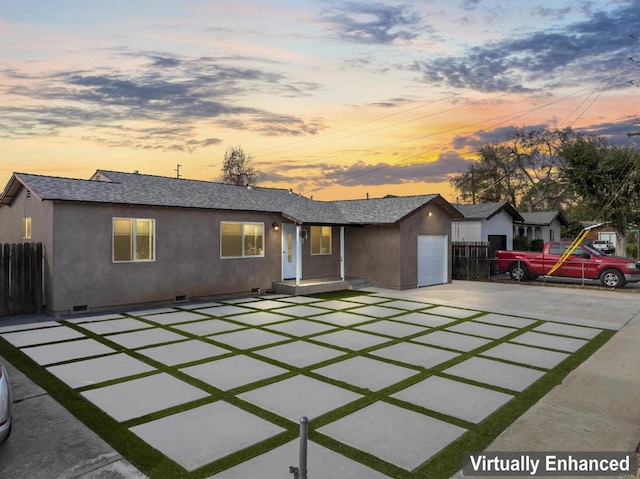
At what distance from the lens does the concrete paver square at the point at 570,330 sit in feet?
31.0

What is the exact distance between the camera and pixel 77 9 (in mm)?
11773

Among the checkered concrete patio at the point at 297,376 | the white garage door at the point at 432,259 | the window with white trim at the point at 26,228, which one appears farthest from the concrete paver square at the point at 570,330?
the window with white trim at the point at 26,228

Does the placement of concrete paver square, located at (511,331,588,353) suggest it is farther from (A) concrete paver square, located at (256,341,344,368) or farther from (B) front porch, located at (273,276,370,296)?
(B) front porch, located at (273,276,370,296)

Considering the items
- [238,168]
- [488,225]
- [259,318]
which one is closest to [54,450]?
[259,318]

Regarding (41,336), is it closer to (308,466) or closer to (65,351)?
(65,351)

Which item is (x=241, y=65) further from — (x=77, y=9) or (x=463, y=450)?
(x=463, y=450)

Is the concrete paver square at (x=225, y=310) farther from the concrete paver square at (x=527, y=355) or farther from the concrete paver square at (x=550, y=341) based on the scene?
the concrete paver square at (x=550, y=341)

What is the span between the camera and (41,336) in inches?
353

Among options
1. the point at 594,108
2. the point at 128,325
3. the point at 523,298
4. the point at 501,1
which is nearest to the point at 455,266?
the point at 523,298

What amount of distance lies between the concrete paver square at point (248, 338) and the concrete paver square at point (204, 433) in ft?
10.0

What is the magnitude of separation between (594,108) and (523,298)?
453 inches

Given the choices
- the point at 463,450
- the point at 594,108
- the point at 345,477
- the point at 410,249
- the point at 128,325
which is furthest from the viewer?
the point at 594,108

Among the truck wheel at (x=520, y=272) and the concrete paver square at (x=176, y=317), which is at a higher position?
the truck wheel at (x=520, y=272)

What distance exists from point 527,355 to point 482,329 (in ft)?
7.18
